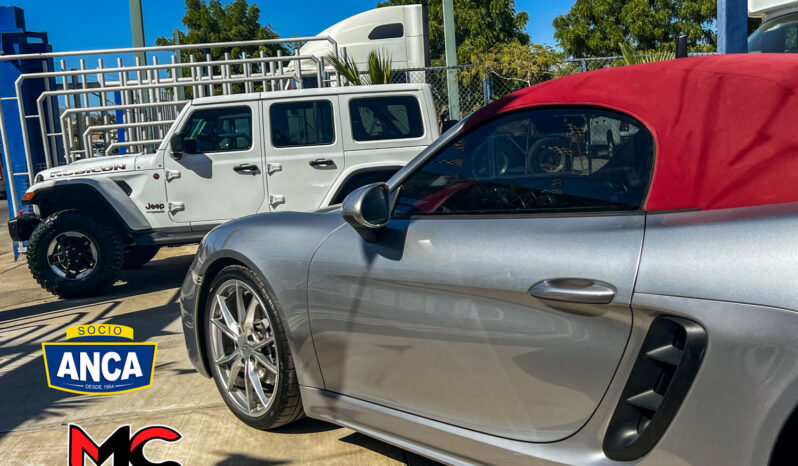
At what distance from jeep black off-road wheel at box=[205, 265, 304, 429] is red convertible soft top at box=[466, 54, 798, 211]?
5.52 ft

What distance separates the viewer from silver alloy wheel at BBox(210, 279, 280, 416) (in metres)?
3.39

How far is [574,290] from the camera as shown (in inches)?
84.7

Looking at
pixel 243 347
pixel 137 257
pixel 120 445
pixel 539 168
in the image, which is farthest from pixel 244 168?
pixel 539 168

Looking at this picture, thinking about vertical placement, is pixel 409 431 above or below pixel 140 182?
below

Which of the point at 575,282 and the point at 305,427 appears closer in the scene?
the point at 575,282

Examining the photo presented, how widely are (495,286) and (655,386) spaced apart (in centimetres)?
57

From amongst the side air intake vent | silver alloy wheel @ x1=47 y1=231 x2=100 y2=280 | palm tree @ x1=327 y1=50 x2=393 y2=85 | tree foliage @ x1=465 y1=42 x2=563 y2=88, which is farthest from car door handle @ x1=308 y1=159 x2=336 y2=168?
tree foliage @ x1=465 y1=42 x2=563 y2=88

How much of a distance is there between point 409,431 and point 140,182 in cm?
575

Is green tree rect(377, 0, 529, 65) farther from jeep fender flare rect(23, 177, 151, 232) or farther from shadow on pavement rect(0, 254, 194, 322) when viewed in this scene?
jeep fender flare rect(23, 177, 151, 232)

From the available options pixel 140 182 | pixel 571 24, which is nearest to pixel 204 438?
pixel 140 182

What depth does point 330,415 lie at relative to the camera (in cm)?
311

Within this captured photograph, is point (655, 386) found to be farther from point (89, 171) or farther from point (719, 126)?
point (89, 171)

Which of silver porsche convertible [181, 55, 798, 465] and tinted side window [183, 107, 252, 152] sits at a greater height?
tinted side window [183, 107, 252, 152]

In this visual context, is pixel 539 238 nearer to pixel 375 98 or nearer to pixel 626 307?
pixel 626 307
